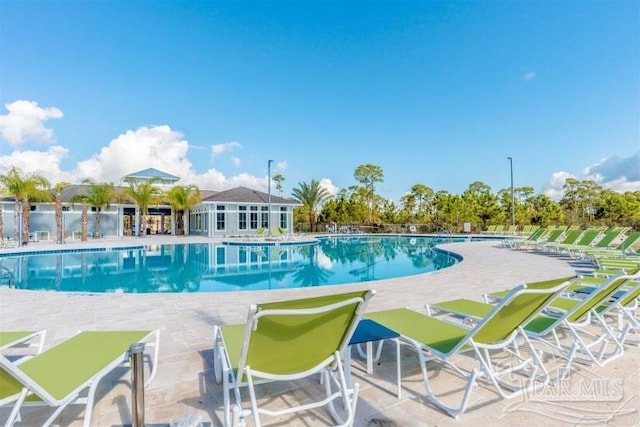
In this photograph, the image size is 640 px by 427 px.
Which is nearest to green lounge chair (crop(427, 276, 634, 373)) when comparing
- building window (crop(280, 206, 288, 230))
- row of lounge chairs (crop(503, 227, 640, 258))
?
row of lounge chairs (crop(503, 227, 640, 258))

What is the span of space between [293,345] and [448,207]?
102 feet

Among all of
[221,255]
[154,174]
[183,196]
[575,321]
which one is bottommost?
[221,255]

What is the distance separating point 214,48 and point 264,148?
10018 mm

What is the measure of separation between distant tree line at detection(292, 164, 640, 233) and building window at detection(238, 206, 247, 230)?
5.74 m

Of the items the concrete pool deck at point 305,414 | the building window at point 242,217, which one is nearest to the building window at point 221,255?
the building window at point 242,217

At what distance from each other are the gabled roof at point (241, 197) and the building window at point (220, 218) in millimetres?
762

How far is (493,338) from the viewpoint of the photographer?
227 centimetres

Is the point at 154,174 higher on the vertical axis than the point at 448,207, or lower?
higher

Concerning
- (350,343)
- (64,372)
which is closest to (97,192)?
(64,372)

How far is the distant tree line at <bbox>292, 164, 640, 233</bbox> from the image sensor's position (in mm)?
29672

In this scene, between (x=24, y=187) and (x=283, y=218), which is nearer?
(x=24, y=187)

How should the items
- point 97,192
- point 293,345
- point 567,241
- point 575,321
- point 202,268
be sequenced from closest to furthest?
point 293,345
point 575,321
point 202,268
point 567,241
point 97,192

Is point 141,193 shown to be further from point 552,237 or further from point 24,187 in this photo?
point 552,237

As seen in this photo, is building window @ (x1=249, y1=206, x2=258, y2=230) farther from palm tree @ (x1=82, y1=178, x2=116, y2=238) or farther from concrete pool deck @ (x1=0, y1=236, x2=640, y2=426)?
concrete pool deck @ (x1=0, y1=236, x2=640, y2=426)
